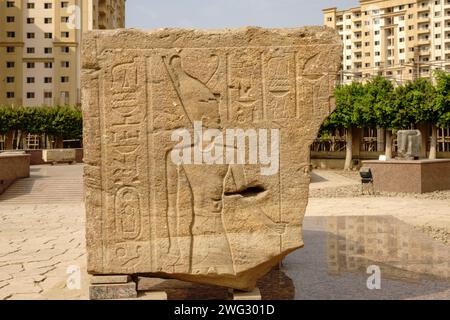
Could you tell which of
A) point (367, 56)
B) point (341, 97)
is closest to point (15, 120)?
point (341, 97)

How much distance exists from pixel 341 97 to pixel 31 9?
33.4 m

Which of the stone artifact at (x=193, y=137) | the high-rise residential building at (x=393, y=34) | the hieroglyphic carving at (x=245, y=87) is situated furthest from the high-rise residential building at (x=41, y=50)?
the hieroglyphic carving at (x=245, y=87)

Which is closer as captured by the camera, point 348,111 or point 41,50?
point 348,111

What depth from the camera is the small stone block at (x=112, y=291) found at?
5055mm

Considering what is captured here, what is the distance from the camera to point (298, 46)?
16.7ft

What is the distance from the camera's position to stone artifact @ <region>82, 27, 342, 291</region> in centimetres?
507

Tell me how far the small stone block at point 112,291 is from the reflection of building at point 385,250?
2941mm

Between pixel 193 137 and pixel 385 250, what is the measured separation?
451cm

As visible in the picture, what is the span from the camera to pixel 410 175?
56.4ft

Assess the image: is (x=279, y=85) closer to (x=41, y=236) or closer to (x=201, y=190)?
(x=201, y=190)

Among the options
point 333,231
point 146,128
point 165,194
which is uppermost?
point 146,128

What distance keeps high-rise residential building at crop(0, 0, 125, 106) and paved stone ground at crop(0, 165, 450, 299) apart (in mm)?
28067

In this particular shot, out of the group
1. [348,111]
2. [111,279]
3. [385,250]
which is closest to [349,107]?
[348,111]
